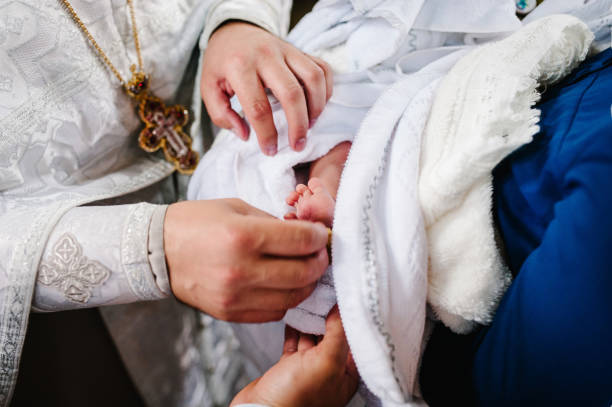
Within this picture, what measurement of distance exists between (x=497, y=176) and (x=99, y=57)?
2.06ft

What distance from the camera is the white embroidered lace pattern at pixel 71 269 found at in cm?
42

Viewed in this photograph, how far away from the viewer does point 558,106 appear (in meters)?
0.43

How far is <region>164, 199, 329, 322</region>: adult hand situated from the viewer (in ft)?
1.18

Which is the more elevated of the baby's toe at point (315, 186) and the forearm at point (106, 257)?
the forearm at point (106, 257)

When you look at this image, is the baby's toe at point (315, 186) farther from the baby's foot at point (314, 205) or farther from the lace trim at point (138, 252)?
the lace trim at point (138, 252)

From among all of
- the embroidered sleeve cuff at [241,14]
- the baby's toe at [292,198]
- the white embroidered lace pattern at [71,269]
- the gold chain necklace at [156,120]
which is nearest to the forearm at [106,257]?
the white embroidered lace pattern at [71,269]

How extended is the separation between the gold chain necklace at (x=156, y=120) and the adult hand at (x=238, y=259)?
1.11 feet

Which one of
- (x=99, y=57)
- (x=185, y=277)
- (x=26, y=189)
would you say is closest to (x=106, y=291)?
(x=185, y=277)

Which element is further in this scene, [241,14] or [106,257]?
[241,14]

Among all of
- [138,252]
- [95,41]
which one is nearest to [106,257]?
[138,252]

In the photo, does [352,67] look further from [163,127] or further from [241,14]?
[163,127]

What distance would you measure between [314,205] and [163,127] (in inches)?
16.1

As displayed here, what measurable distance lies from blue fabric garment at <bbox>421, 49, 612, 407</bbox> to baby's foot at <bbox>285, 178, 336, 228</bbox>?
21 cm

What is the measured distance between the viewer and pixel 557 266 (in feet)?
1.08
